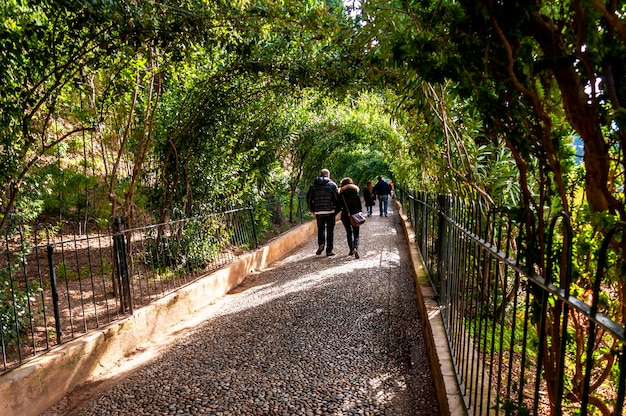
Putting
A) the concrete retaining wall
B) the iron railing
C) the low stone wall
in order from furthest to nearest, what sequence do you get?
1. the iron railing
2. the low stone wall
3. the concrete retaining wall

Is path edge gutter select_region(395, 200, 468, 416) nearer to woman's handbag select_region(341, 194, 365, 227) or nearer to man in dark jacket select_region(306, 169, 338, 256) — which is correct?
woman's handbag select_region(341, 194, 365, 227)

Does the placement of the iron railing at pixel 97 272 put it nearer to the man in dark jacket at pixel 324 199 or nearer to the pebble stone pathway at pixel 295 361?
the pebble stone pathway at pixel 295 361

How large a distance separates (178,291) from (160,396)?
8.07 feet

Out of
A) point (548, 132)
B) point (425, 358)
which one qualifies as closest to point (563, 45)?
point (548, 132)

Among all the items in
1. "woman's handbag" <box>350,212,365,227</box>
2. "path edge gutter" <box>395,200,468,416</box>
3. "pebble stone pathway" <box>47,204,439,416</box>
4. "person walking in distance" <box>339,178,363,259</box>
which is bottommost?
"pebble stone pathway" <box>47,204,439,416</box>

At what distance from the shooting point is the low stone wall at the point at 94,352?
3336 millimetres

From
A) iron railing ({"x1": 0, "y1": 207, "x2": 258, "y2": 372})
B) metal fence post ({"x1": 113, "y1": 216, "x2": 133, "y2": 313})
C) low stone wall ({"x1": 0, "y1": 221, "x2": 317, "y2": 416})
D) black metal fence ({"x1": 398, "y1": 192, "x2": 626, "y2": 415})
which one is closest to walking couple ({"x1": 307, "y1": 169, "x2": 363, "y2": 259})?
iron railing ({"x1": 0, "y1": 207, "x2": 258, "y2": 372})

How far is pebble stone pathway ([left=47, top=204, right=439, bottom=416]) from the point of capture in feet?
11.1

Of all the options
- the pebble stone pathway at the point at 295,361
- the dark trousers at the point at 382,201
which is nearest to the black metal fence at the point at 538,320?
the pebble stone pathway at the point at 295,361

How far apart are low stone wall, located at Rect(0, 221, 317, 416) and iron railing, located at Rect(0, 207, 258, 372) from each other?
171 mm

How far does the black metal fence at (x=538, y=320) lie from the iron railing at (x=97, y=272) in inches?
127

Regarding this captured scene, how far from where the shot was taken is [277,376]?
3.84m

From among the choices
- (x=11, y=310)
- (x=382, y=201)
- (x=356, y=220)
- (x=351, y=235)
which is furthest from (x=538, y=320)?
(x=382, y=201)

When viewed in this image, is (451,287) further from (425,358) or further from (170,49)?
(170,49)
